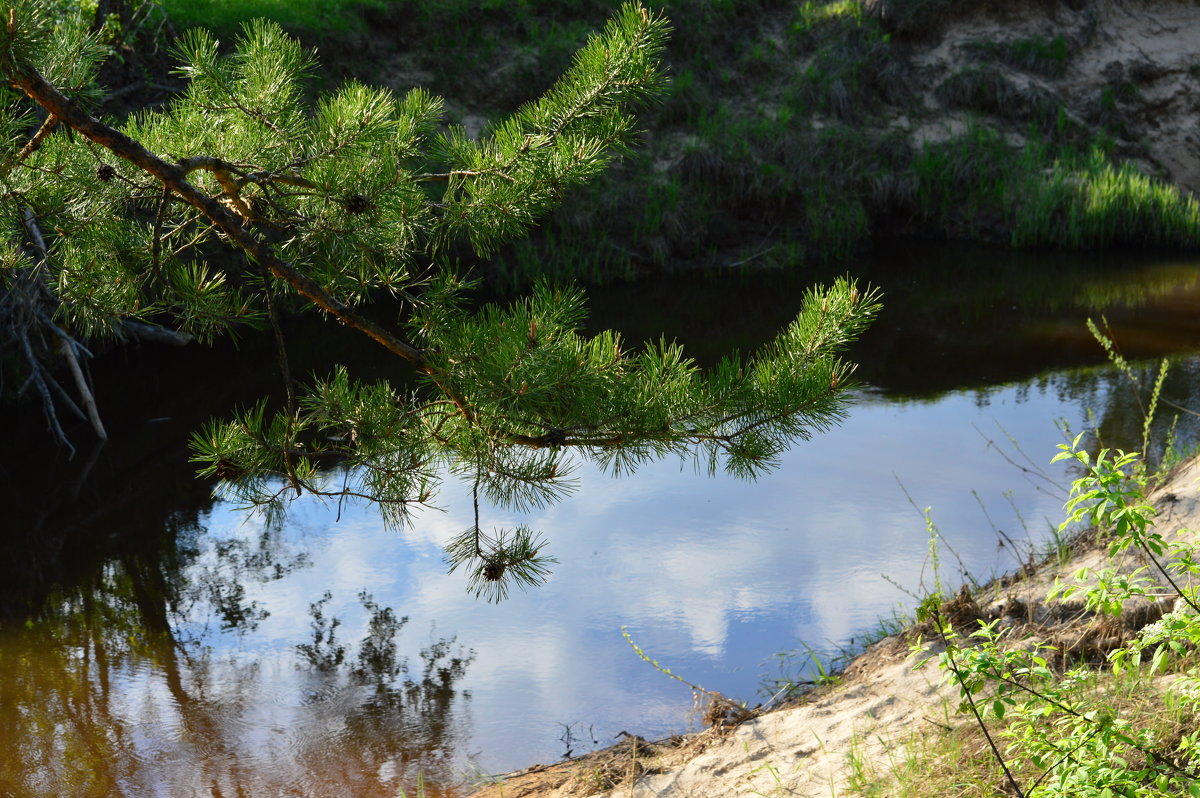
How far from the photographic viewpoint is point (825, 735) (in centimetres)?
→ 283

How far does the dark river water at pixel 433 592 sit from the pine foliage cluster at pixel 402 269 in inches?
47.6

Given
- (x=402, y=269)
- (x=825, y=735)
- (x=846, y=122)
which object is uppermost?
(x=846, y=122)

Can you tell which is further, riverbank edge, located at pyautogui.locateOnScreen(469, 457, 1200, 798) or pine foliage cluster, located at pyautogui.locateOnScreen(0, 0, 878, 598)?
riverbank edge, located at pyautogui.locateOnScreen(469, 457, 1200, 798)

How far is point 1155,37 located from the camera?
42.1 ft

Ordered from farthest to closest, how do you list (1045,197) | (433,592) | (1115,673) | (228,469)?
(1045,197) → (433,592) → (228,469) → (1115,673)

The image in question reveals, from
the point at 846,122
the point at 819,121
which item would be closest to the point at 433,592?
the point at 819,121

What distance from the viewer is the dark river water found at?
337 cm

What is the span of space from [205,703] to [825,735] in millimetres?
2052

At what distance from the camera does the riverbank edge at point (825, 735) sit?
8.73 feet

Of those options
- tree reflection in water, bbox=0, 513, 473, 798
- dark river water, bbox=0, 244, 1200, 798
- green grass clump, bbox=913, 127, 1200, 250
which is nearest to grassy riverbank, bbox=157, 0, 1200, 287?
green grass clump, bbox=913, 127, 1200, 250

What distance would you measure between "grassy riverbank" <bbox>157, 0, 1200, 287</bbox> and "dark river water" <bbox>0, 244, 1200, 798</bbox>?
368 centimetres

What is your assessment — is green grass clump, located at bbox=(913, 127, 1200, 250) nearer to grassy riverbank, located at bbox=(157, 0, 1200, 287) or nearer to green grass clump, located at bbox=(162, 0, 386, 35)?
grassy riverbank, located at bbox=(157, 0, 1200, 287)

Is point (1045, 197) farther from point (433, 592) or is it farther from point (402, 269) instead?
point (402, 269)

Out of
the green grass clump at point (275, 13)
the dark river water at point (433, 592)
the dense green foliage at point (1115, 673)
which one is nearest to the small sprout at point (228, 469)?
the dark river water at point (433, 592)
